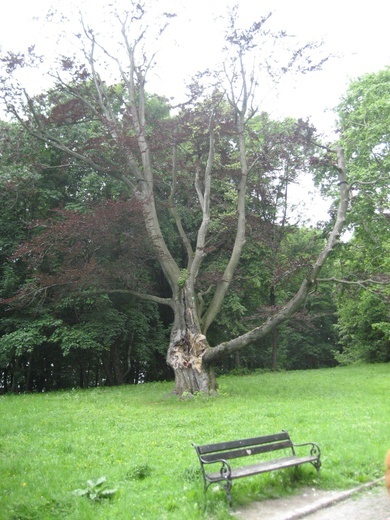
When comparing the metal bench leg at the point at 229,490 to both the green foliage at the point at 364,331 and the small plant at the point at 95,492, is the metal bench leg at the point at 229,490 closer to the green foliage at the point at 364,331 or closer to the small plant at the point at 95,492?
the small plant at the point at 95,492

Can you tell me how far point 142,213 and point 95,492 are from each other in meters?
13.3

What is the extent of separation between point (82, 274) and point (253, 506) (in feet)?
40.8

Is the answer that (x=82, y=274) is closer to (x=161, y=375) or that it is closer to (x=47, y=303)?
(x=47, y=303)

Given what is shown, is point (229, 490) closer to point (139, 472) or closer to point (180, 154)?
point (139, 472)

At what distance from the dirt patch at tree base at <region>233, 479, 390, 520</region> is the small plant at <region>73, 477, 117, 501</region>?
5.49 ft

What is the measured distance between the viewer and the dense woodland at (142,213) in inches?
722

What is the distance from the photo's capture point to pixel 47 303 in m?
22.9

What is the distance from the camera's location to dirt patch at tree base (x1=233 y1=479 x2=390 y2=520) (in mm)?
5742

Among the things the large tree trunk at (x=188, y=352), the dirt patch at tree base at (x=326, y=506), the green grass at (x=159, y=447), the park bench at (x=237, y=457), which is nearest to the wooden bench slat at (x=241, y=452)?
the park bench at (x=237, y=457)

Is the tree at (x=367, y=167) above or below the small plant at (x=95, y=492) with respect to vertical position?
above

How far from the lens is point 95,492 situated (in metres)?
6.33

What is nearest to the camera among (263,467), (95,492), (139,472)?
(95,492)

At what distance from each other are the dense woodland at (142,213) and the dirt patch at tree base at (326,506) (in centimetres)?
1010

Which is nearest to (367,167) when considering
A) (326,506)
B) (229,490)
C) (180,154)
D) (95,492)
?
(180,154)
